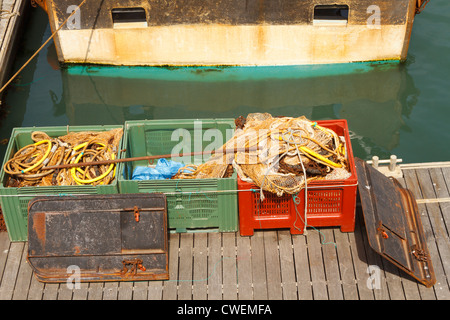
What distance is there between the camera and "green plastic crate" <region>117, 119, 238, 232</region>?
9.08 m

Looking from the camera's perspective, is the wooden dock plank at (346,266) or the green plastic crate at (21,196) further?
the green plastic crate at (21,196)

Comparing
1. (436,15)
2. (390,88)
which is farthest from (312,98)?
(436,15)

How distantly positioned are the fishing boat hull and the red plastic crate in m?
7.10

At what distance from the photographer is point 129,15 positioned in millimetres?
16328

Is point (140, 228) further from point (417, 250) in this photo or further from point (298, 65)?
point (298, 65)

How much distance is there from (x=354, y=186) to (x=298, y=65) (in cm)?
827

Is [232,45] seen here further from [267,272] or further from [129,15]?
[267,272]

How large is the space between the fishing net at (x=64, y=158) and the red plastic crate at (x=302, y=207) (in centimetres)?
225

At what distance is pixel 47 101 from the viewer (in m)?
16.8

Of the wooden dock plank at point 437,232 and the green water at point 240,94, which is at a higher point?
the wooden dock plank at point 437,232

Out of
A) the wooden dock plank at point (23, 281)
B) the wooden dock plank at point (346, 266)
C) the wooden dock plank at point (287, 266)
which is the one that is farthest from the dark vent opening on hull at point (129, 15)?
the wooden dock plank at point (346, 266)

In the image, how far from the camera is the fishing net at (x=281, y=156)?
352 inches

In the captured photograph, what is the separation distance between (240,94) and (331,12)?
3.33 metres

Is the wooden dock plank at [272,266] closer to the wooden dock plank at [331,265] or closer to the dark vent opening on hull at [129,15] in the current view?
the wooden dock plank at [331,265]
